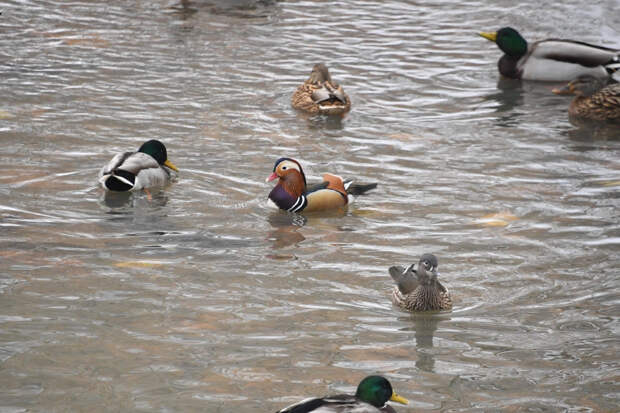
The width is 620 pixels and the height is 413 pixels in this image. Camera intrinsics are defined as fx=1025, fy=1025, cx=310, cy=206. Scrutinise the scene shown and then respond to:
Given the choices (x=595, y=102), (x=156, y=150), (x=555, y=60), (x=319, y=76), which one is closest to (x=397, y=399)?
(x=156, y=150)

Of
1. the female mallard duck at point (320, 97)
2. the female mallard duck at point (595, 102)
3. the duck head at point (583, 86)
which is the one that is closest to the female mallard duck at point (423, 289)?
the female mallard duck at point (320, 97)

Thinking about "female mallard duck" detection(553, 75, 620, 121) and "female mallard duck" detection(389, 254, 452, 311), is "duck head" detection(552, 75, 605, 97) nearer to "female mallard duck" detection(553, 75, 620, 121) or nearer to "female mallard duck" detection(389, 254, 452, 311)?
"female mallard duck" detection(553, 75, 620, 121)

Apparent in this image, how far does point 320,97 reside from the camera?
1390cm

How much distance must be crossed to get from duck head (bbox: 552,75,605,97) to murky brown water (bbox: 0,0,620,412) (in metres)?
0.41

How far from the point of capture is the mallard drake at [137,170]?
34.6ft

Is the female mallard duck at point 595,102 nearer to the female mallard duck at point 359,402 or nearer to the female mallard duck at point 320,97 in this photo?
the female mallard duck at point 320,97

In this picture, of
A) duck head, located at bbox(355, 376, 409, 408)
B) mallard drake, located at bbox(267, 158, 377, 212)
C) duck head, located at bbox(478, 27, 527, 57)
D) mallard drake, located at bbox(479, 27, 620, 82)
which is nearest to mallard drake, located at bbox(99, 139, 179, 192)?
mallard drake, located at bbox(267, 158, 377, 212)

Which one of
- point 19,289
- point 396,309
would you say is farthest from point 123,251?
point 396,309

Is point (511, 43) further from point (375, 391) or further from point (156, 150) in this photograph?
point (375, 391)

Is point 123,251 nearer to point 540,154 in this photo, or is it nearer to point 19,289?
point 19,289

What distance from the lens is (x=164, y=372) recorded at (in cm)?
647

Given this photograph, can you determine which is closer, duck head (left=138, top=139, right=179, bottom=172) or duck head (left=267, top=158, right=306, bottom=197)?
duck head (left=267, top=158, right=306, bottom=197)

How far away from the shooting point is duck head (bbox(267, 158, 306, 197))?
33.5ft

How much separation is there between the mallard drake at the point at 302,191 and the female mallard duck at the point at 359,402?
4698 millimetres
